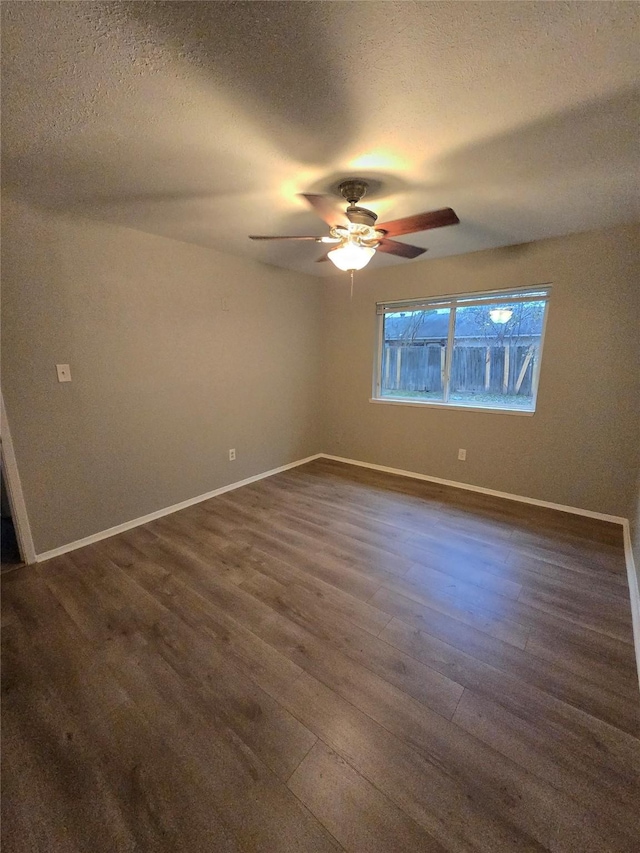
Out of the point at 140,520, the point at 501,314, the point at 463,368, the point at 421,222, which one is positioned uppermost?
the point at 421,222

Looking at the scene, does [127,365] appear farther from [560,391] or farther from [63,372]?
[560,391]

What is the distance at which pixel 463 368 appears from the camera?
11.4 ft

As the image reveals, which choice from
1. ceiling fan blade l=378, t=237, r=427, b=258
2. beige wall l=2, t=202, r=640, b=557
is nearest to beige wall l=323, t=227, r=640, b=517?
beige wall l=2, t=202, r=640, b=557

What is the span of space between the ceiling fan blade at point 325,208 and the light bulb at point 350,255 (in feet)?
0.50

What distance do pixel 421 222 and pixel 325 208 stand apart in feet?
1.71

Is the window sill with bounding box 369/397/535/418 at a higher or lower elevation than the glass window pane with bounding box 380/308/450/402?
lower

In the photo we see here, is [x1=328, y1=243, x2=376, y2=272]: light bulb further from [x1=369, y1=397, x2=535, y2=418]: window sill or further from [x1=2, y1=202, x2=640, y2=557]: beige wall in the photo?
[x1=369, y1=397, x2=535, y2=418]: window sill

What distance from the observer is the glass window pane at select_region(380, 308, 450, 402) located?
3.59 m

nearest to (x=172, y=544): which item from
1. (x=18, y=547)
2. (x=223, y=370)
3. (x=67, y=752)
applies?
(x=18, y=547)

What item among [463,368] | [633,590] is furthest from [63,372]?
[633,590]

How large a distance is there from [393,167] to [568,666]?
2518mm

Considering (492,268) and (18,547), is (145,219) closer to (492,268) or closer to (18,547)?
(18,547)

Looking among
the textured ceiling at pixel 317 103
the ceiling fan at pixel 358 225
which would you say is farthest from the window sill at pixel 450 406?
the ceiling fan at pixel 358 225

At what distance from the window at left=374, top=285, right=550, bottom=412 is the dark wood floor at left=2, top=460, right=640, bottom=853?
1486 mm
